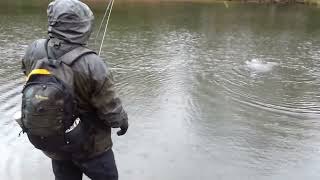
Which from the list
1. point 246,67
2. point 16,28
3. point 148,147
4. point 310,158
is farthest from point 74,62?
point 16,28

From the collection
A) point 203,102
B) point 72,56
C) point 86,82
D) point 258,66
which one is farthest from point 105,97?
point 258,66

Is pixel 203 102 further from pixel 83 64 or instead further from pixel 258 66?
pixel 83 64

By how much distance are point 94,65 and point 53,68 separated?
19 centimetres

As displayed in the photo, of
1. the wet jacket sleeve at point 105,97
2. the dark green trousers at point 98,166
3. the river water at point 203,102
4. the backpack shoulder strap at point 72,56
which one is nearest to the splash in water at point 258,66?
the river water at point 203,102

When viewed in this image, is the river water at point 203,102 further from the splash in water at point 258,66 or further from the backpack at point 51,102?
the backpack at point 51,102

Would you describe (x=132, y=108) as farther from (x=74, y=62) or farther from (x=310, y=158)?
(x=74, y=62)

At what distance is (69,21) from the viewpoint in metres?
2.32

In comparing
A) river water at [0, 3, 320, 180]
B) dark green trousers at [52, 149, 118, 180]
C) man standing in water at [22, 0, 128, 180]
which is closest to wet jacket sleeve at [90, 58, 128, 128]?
man standing in water at [22, 0, 128, 180]

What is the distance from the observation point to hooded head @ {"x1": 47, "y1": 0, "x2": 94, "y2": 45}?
2318 millimetres

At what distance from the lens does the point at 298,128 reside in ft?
17.5

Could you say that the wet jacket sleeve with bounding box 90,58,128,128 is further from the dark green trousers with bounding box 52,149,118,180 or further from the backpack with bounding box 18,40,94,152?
the dark green trousers with bounding box 52,149,118,180

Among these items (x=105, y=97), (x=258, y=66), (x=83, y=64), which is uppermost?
(x=83, y=64)

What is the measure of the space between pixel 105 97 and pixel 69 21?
41 centimetres

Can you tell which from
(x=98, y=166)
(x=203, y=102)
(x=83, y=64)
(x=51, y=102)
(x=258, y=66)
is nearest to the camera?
(x=51, y=102)
